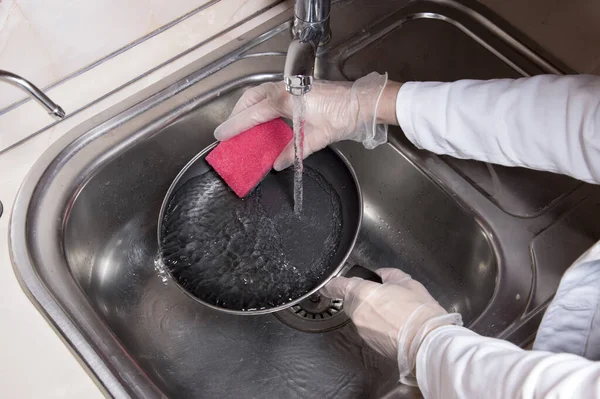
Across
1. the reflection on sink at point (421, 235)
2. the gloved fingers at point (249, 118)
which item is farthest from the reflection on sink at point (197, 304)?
the gloved fingers at point (249, 118)

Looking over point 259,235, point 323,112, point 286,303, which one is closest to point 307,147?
point 323,112

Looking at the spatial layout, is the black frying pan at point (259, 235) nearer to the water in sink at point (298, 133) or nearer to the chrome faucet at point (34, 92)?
the water in sink at point (298, 133)

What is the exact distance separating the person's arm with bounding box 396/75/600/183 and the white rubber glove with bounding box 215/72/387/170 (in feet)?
0.22

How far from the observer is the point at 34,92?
818 mm

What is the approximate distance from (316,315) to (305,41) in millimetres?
513

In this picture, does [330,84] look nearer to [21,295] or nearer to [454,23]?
[454,23]

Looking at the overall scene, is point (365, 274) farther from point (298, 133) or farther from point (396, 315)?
point (298, 133)

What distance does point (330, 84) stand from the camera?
0.91m

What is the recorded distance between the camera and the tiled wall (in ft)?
2.70

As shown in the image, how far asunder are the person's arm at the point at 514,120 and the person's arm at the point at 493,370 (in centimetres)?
29

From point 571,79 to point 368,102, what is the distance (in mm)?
299

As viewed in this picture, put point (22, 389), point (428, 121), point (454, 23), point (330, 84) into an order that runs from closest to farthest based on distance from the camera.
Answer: point (22, 389) < point (428, 121) < point (330, 84) < point (454, 23)

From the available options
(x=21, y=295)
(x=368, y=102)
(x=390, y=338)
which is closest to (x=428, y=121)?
(x=368, y=102)

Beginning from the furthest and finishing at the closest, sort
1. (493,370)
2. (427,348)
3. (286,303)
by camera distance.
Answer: (286,303)
(427,348)
(493,370)
